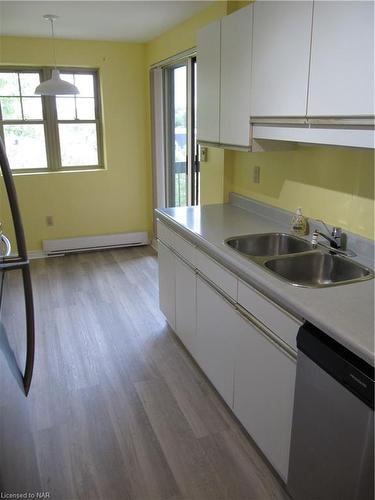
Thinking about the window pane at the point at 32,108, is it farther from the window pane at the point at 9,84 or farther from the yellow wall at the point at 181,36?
the yellow wall at the point at 181,36

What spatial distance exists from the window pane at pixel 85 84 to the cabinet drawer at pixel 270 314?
3743mm

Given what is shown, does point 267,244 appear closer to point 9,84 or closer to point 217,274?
point 217,274

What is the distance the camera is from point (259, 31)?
81.0 inches

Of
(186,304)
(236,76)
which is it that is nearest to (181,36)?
(236,76)

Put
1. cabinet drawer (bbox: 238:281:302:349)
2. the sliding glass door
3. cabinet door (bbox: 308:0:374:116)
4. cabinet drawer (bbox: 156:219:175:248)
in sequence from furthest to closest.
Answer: the sliding glass door
cabinet drawer (bbox: 156:219:175:248)
cabinet drawer (bbox: 238:281:302:349)
cabinet door (bbox: 308:0:374:116)

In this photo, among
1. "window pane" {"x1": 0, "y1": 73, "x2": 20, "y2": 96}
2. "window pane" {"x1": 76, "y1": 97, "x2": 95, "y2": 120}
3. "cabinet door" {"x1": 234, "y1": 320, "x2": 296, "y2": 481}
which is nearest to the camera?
"cabinet door" {"x1": 234, "y1": 320, "x2": 296, "y2": 481}

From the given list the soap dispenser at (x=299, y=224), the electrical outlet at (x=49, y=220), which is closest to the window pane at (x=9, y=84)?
the electrical outlet at (x=49, y=220)

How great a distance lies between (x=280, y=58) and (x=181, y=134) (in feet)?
7.99

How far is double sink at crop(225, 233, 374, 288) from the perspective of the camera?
1914 mm

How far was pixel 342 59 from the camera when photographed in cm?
154

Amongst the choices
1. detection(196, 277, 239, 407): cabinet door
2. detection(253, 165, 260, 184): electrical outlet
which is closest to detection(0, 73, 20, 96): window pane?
detection(253, 165, 260, 184): electrical outlet

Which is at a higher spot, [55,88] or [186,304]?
[55,88]

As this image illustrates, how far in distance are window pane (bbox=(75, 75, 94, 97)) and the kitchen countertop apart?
3.00 metres

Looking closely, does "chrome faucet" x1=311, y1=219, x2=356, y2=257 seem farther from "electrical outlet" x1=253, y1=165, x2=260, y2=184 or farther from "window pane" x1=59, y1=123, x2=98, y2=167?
"window pane" x1=59, y1=123, x2=98, y2=167
